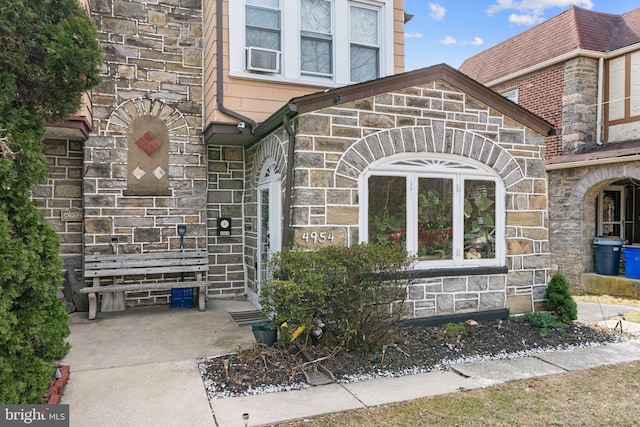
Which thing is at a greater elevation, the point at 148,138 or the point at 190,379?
the point at 148,138

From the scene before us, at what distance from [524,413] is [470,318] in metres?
2.38

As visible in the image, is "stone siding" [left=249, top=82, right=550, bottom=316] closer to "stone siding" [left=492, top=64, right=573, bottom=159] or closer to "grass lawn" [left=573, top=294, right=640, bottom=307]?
"grass lawn" [left=573, top=294, right=640, bottom=307]

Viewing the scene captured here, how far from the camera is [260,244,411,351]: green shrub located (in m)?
4.43

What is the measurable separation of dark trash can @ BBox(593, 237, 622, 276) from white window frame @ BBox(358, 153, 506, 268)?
19.1 ft

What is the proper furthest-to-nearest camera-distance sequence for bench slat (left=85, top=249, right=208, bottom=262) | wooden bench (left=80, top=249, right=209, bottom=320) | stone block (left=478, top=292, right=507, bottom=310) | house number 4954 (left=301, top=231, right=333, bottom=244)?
bench slat (left=85, top=249, right=208, bottom=262), wooden bench (left=80, top=249, right=209, bottom=320), stone block (left=478, top=292, right=507, bottom=310), house number 4954 (left=301, top=231, right=333, bottom=244)

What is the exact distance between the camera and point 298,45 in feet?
23.4

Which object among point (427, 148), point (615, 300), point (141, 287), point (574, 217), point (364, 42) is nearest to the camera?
point (427, 148)

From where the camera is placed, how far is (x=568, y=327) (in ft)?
19.5

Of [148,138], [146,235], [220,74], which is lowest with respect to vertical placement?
[146,235]

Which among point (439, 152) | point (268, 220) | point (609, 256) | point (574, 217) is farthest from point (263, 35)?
point (609, 256)

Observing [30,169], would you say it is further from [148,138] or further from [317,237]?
[148,138]

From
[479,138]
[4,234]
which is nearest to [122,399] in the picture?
[4,234]

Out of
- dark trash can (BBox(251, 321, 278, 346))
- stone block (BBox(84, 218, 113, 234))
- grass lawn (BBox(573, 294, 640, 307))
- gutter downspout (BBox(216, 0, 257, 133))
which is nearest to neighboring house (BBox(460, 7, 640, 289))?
grass lawn (BBox(573, 294, 640, 307))

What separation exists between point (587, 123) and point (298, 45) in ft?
25.8
